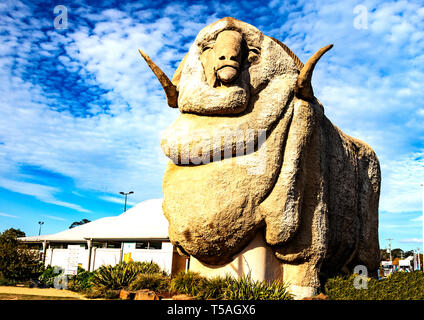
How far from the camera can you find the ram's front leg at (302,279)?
8039 mm

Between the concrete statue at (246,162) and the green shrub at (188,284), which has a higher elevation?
the concrete statue at (246,162)

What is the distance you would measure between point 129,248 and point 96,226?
10.0ft

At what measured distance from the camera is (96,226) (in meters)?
18.6

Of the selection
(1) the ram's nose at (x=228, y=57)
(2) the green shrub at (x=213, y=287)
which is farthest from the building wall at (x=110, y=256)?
(1) the ram's nose at (x=228, y=57)

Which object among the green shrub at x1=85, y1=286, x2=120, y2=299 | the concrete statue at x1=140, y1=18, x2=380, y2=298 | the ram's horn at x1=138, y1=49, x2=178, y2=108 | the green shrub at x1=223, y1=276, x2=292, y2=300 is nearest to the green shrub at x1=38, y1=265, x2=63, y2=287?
the green shrub at x1=85, y1=286, x2=120, y2=299

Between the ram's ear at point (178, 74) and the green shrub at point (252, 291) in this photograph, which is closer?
the green shrub at point (252, 291)

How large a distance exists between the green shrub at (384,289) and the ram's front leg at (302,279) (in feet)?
1.33

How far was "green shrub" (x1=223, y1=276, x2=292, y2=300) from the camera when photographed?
692 centimetres

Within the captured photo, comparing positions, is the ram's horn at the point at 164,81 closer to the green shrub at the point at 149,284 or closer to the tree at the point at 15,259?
the green shrub at the point at 149,284

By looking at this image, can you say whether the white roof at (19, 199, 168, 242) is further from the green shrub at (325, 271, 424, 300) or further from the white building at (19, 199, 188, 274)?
the green shrub at (325, 271, 424, 300)

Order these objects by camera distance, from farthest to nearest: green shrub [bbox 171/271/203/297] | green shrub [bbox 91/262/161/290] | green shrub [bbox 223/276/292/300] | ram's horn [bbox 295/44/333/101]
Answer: green shrub [bbox 91/262/161/290], ram's horn [bbox 295/44/333/101], green shrub [bbox 171/271/203/297], green shrub [bbox 223/276/292/300]

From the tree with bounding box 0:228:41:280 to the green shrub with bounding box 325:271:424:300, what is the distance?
11.6m
